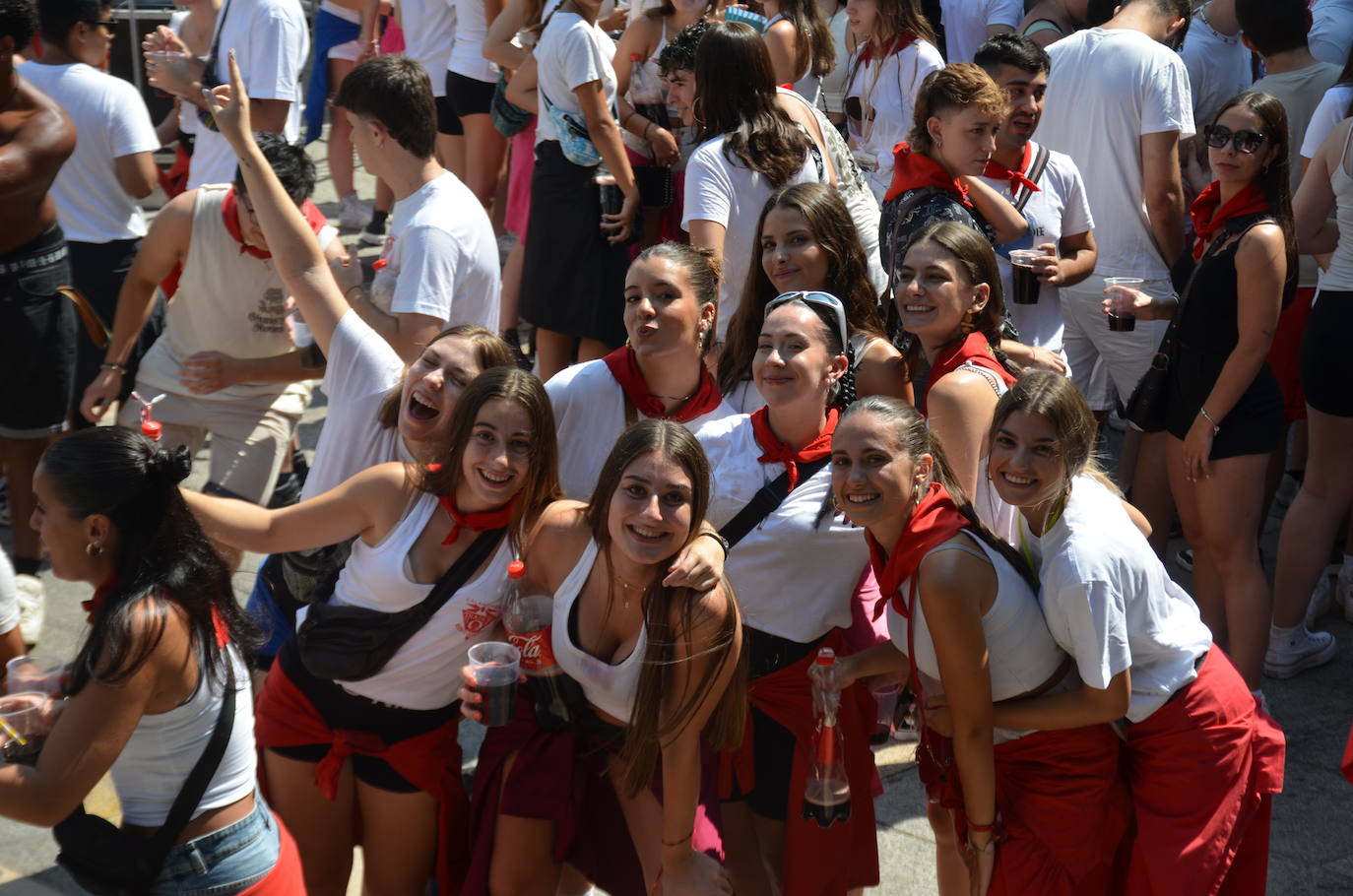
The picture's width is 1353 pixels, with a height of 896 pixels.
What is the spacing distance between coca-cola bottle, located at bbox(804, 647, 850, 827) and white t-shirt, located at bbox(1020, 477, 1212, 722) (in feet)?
1.75

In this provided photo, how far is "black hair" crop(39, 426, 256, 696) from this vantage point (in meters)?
2.78

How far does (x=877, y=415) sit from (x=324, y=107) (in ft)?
23.6

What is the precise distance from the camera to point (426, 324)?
4398 millimetres

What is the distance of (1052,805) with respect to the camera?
307 centimetres

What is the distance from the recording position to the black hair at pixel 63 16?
5.82 m

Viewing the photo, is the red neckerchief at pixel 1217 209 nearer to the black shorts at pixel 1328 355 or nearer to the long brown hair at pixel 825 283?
the black shorts at pixel 1328 355

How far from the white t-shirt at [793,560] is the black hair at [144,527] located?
3.91ft

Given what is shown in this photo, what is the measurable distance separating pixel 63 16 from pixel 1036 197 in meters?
3.95

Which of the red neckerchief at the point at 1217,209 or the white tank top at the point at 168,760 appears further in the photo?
the red neckerchief at the point at 1217,209

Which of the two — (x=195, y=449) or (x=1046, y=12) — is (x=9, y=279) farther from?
→ (x=1046, y=12)

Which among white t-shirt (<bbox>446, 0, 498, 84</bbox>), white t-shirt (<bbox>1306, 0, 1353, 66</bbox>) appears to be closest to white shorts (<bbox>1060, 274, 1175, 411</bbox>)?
white t-shirt (<bbox>1306, 0, 1353, 66</bbox>)

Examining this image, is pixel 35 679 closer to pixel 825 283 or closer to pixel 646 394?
Result: pixel 646 394

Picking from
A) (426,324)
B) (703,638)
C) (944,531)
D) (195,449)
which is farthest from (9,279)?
(944,531)

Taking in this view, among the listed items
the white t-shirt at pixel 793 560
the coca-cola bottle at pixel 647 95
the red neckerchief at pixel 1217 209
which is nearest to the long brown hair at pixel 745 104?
the coca-cola bottle at pixel 647 95
